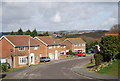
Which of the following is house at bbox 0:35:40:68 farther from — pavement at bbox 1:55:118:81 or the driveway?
pavement at bbox 1:55:118:81

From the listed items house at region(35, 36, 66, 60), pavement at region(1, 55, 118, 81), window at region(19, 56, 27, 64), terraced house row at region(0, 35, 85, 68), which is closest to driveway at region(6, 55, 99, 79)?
pavement at region(1, 55, 118, 81)

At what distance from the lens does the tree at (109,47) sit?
3638cm

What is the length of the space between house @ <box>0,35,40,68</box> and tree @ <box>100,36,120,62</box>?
749 inches

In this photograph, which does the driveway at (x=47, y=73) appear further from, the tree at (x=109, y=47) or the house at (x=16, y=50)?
the tree at (x=109, y=47)

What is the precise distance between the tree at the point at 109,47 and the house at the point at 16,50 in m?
19.0

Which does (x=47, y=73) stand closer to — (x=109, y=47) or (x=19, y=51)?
(x=109, y=47)

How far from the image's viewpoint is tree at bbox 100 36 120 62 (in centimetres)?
3638

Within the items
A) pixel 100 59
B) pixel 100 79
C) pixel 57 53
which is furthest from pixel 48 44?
pixel 100 79

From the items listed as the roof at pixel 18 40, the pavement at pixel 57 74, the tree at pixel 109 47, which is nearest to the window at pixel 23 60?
the roof at pixel 18 40

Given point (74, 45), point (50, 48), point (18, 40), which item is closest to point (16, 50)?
point (18, 40)

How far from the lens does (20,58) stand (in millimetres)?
48250

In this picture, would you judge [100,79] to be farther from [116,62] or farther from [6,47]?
[6,47]

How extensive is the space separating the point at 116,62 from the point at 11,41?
23840mm

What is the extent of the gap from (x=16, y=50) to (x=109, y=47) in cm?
2088
